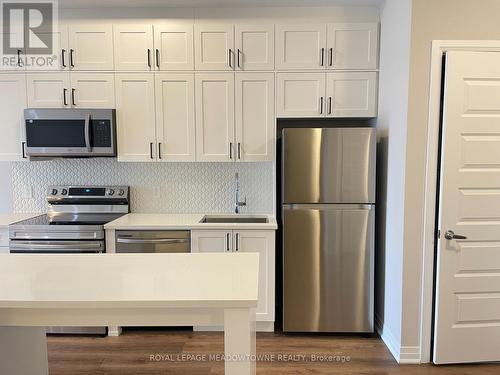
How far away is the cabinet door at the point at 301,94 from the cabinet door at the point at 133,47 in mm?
1134

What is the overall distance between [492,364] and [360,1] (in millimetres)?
2958

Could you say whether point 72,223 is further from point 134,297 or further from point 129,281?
point 134,297

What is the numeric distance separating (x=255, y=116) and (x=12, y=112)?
7.00 feet

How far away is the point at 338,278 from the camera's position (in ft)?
10.1

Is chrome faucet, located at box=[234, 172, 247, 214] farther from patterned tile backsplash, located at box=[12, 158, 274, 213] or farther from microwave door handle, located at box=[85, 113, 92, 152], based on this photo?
microwave door handle, located at box=[85, 113, 92, 152]

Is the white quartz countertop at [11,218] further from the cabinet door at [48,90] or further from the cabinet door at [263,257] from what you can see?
the cabinet door at [263,257]

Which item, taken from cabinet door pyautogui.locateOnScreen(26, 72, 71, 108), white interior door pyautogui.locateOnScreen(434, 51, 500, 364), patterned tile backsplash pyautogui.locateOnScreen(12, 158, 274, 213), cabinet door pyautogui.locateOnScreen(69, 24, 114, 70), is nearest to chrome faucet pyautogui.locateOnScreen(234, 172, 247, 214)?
patterned tile backsplash pyautogui.locateOnScreen(12, 158, 274, 213)

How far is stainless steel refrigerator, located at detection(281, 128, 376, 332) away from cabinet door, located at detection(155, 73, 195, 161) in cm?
89

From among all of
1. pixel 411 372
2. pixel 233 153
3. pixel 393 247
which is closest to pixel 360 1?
pixel 233 153

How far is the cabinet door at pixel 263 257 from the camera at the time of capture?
3121 millimetres

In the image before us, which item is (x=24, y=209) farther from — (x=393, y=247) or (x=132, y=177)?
(x=393, y=247)

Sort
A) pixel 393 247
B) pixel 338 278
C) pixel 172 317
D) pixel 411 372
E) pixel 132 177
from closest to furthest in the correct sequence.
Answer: pixel 172 317 → pixel 411 372 → pixel 393 247 → pixel 338 278 → pixel 132 177

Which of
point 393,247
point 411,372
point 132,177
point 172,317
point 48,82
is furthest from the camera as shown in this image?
point 132,177

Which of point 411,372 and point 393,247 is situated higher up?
point 393,247
